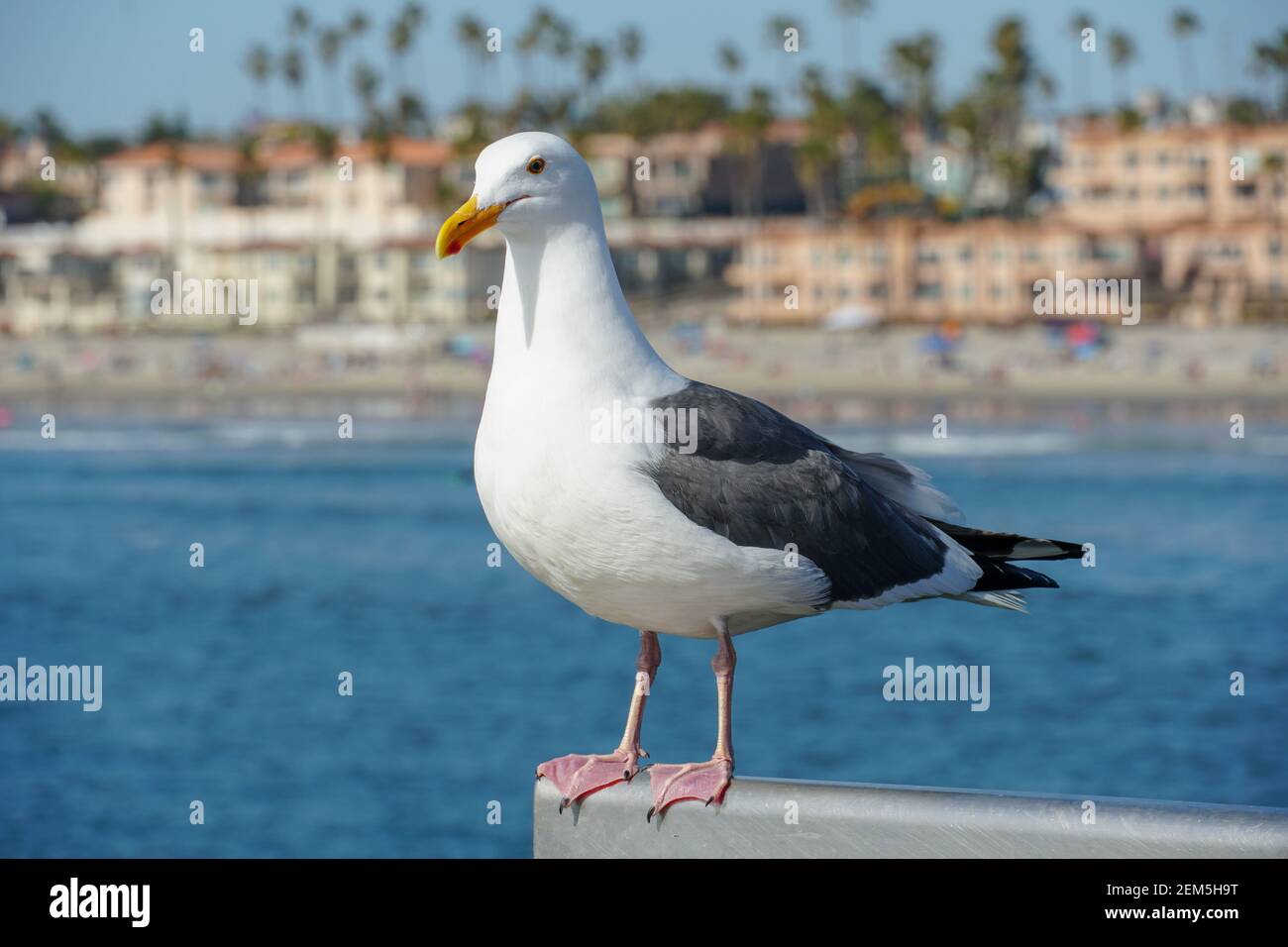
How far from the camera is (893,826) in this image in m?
4.34

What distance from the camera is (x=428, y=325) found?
387 feet

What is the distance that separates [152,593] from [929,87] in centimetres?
8970

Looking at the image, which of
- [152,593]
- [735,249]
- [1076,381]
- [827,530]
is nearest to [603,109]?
[735,249]

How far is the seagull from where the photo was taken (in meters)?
5.05

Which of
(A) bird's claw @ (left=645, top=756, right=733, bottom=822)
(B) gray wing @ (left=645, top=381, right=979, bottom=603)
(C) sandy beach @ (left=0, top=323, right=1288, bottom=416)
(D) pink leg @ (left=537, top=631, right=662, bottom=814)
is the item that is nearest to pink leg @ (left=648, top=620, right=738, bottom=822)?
(A) bird's claw @ (left=645, top=756, right=733, bottom=822)

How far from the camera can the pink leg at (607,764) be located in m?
4.90

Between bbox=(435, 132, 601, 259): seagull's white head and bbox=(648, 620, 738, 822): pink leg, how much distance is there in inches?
48.5

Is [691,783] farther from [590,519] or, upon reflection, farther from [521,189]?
[521,189]

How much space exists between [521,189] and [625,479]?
2.74 ft

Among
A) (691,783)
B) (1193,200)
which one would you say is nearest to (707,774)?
(691,783)

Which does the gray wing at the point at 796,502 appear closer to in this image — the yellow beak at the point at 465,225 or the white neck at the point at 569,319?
the white neck at the point at 569,319

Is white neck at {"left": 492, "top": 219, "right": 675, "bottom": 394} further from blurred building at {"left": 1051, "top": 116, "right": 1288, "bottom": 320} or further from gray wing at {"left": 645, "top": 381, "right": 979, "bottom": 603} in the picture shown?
blurred building at {"left": 1051, "top": 116, "right": 1288, "bottom": 320}

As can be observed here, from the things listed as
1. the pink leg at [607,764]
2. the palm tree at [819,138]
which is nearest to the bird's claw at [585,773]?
the pink leg at [607,764]
